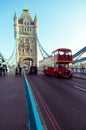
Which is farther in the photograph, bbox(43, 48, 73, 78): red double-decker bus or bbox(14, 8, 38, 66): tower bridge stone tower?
bbox(14, 8, 38, 66): tower bridge stone tower

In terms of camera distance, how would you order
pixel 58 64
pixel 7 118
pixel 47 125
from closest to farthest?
1. pixel 47 125
2. pixel 7 118
3. pixel 58 64

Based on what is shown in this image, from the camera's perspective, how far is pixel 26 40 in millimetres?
128625

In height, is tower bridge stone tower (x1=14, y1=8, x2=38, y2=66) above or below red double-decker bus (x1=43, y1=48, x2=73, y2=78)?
above

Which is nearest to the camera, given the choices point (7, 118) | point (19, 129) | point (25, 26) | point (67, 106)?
point (19, 129)

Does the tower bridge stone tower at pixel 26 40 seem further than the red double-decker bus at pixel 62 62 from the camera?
Yes

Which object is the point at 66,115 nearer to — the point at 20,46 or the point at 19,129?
the point at 19,129

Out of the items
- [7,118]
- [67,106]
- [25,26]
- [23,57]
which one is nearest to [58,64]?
[67,106]

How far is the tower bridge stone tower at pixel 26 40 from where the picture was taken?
124162 millimetres

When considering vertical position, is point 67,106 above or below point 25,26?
below

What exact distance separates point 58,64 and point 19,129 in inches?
942

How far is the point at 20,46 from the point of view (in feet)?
414

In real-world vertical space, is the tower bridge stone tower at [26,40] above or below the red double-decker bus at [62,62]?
above

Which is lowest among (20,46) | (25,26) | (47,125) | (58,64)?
(47,125)

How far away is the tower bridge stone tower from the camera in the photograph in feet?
407
